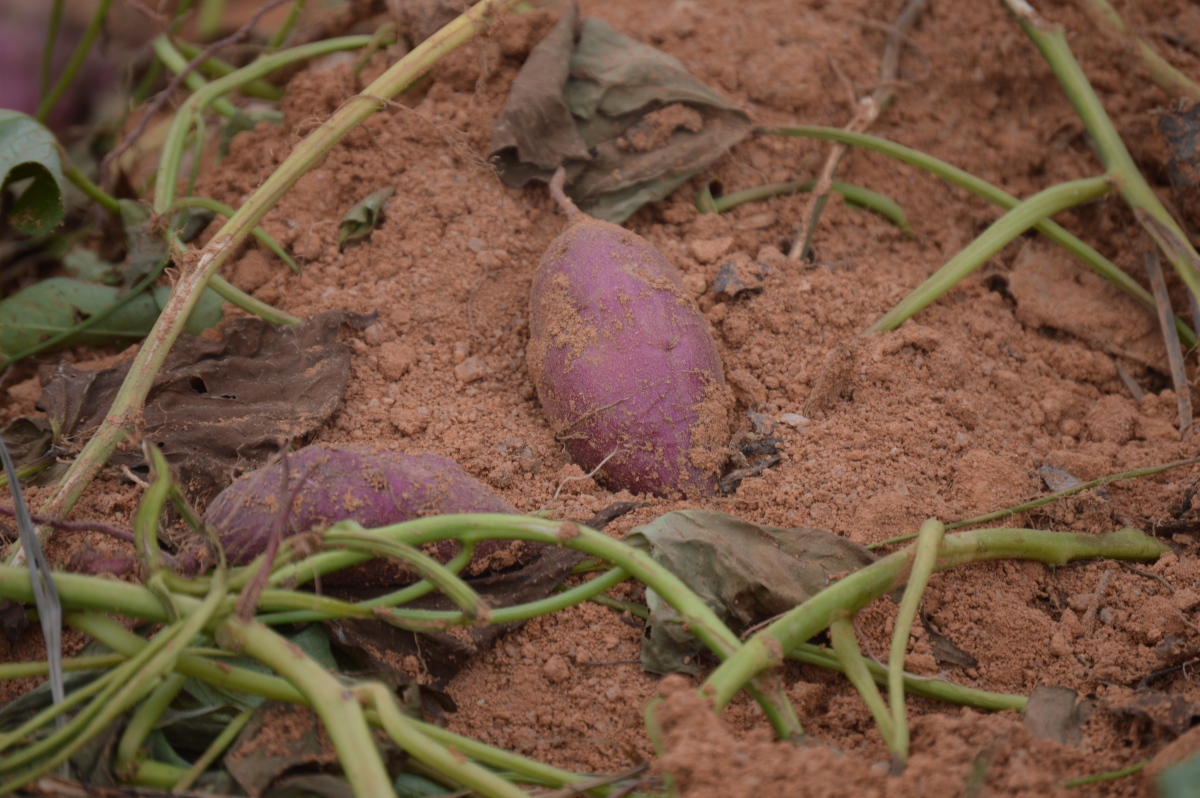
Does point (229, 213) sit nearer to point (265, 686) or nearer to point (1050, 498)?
point (265, 686)

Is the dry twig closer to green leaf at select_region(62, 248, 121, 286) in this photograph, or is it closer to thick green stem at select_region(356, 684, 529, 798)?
thick green stem at select_region(356, 684, 529, 798)

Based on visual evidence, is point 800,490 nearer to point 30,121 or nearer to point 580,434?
point 580,434

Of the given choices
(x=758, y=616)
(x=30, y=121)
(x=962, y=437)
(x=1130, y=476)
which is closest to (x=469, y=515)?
(x=758, y=616)

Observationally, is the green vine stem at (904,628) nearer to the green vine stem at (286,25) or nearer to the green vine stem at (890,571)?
the green vine stem at (890,571)

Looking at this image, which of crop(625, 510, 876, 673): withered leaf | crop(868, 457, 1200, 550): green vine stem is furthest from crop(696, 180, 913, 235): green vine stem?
crop(625, 510, 876, 673): withered leaf

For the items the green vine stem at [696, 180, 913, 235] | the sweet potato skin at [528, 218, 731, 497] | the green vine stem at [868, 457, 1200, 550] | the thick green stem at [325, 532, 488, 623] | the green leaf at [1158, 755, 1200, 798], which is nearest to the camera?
the green leaf at [1158, 755, 1200, 798]

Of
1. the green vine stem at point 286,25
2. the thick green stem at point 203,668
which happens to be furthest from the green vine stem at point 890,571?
the green vine stem at point 286,25

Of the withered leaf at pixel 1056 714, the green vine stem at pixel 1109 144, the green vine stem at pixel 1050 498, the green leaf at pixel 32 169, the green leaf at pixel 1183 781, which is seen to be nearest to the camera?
the green leaf at pixel 1183 781
